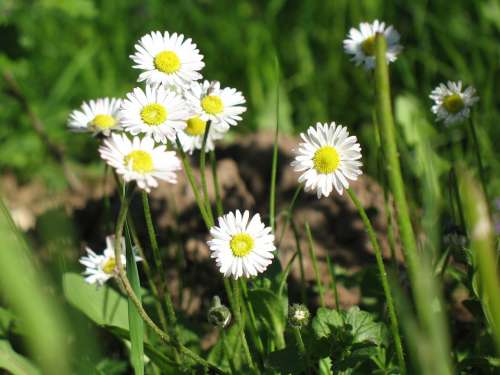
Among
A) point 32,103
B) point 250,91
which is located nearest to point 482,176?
point 250,91

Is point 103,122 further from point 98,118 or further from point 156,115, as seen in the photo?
point 156,115

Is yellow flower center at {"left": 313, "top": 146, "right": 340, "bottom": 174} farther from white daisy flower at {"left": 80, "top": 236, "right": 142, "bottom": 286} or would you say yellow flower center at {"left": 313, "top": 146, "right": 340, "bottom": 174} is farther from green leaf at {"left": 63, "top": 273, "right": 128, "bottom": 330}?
green leaf at {"left": 63, "top": 273, "right": 128, "bottom": 330}

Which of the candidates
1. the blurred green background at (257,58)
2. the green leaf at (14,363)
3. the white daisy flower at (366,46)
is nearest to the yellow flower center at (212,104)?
the white daisy flower at (366,46)

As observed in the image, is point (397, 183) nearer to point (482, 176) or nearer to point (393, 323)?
point (393, 323)

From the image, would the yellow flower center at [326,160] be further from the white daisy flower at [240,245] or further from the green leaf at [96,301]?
the green leaf at [96,301]

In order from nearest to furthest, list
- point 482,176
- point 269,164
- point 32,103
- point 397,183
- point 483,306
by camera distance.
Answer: point 397,183, point 483,306, point 482,176, point 269,164, point 32,103
